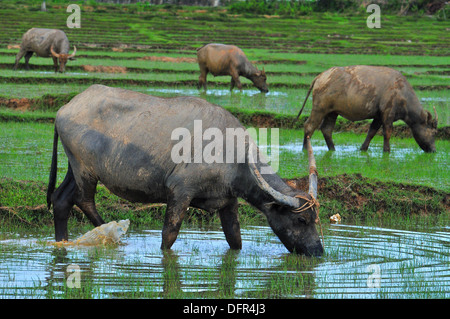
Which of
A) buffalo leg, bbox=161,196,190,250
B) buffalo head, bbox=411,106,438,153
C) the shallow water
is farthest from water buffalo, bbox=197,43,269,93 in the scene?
buffalo leg, bbox=161,196,190,250

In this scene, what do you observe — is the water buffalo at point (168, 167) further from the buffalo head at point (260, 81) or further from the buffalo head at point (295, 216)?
the buffalo head at point (260, 81)

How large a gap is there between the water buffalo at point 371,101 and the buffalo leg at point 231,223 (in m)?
5.23

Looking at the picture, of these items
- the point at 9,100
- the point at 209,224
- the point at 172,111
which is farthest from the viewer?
the point at 9,100

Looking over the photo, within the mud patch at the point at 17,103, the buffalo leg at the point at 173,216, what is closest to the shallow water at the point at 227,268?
the buffalo leg at the point at 173,216

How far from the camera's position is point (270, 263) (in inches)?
218

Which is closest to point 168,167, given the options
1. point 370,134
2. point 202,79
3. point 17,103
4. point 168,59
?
point 370,134

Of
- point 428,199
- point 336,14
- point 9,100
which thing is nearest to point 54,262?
point 428,199

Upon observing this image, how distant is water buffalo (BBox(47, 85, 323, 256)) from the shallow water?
289mm

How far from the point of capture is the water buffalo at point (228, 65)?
18577mm

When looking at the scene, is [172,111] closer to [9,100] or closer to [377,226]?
[377,226]

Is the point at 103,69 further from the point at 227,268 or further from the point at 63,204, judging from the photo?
the point at 227,268

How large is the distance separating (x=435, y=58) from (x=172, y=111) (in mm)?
23977

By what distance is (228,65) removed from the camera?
61.7 ft

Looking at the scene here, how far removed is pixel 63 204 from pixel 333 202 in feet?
9.77
